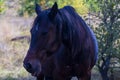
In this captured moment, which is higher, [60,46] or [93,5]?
[60,46]

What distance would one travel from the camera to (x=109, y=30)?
6.75 metres

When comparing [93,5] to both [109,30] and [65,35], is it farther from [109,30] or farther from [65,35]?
[65,35]

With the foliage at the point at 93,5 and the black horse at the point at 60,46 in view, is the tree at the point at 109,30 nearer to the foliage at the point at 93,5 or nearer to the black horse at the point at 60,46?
the foliage at the point at 93,5

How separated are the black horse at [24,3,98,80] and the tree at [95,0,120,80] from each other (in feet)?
7.70

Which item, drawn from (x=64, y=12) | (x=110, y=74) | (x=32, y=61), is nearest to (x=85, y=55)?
(x=64, y=12)

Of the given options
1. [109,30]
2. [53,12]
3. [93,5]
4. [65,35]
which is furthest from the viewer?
[93,5]

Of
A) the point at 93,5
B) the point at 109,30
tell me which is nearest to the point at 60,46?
the point at 109,30

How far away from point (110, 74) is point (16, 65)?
7.63 ft

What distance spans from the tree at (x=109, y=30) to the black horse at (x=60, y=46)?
235 centimetres

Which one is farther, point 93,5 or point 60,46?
point 93,5

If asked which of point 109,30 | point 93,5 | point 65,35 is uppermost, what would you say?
point 65,35

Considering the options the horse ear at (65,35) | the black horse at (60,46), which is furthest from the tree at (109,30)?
the horse ear at (65,35)

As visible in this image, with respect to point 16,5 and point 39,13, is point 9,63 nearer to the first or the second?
point 39,13

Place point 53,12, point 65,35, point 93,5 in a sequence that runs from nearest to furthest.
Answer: point 53,12 < point 65,35 < point 93,5
